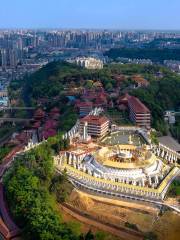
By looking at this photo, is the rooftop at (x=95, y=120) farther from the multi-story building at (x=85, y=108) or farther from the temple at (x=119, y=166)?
the multi-story building at (x=85, y=108)

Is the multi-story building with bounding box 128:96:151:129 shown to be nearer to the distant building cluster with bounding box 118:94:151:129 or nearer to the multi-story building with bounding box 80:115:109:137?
the distant building cluster with bounding box 118:94:151:129

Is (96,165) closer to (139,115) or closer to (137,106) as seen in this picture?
(139,115)

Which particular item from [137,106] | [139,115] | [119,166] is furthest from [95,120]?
[119,166]

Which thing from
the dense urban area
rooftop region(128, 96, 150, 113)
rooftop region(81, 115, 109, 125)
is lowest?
the dense urban area

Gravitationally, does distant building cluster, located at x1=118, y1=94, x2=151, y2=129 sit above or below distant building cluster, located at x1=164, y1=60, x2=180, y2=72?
below

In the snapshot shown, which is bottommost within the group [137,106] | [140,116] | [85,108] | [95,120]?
[85,108]

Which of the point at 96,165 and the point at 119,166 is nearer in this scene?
the point at 119,166

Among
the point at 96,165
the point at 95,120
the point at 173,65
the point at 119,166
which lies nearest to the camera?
the point at 119,166

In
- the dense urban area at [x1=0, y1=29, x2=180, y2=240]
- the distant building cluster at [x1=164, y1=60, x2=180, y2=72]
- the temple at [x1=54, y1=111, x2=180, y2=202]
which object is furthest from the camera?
the distant building cluster at [x1=164, y1=60, x2=180, y2=72]

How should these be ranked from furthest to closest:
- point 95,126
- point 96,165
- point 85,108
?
1. point 85,108
2. point 95,126
3. point 96,165

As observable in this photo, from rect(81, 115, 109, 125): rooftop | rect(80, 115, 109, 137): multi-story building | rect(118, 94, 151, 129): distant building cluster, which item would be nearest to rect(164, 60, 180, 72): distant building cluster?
rect(118, 94, 151, 129): distant building cluster

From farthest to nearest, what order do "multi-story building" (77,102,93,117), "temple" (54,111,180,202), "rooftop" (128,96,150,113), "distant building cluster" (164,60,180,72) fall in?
"distant building cluster" (164,60,180,72)
"multi-story building" (77,102,93,117)
"rooftop" (128,96,150,113)
"temple" (54,111,180,202)

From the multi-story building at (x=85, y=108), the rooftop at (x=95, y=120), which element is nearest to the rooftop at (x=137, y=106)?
the multi-story building at (x=85, y=108)

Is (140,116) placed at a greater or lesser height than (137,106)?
lesser
